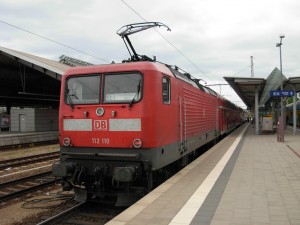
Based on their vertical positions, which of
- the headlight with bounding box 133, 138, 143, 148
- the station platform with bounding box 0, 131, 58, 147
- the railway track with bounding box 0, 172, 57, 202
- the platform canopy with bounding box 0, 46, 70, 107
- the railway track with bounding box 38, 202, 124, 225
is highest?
the platform canopy with bounding box 0, 46, 70, 107

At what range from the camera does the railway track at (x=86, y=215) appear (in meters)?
6.90

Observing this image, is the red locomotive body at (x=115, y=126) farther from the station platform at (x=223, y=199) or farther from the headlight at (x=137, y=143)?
the station platform at (x=223, y=199)

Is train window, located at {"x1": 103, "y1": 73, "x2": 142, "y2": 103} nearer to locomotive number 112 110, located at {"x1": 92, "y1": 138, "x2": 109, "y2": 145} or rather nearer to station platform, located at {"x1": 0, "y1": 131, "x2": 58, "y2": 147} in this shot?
locomotive number 112 110, located at {"x1": 92, "y1": 138, "x2": 109, "y2": 145}

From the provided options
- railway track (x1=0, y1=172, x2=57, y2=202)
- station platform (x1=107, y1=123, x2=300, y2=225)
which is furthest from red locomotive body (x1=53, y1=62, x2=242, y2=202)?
railway track (x1=0, y1=172, x2=57, y2=202)

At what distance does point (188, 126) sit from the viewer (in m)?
10.3

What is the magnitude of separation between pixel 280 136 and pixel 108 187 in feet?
51.2

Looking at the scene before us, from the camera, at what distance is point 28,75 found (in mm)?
35000

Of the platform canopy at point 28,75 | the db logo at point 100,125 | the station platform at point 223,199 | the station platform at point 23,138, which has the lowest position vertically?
the station platform at point 223,199

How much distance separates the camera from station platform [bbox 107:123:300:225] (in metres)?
5.32

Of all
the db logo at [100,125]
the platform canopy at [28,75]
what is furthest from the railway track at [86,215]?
the platform canopy at [28,75]

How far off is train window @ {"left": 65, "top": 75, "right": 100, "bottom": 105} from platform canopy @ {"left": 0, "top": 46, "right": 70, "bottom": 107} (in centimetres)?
1799

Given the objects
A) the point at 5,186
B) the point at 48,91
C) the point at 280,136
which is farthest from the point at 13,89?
the point at 5,186

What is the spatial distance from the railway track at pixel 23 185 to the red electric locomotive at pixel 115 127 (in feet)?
6.78

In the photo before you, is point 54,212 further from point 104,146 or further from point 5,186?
point 5,186
